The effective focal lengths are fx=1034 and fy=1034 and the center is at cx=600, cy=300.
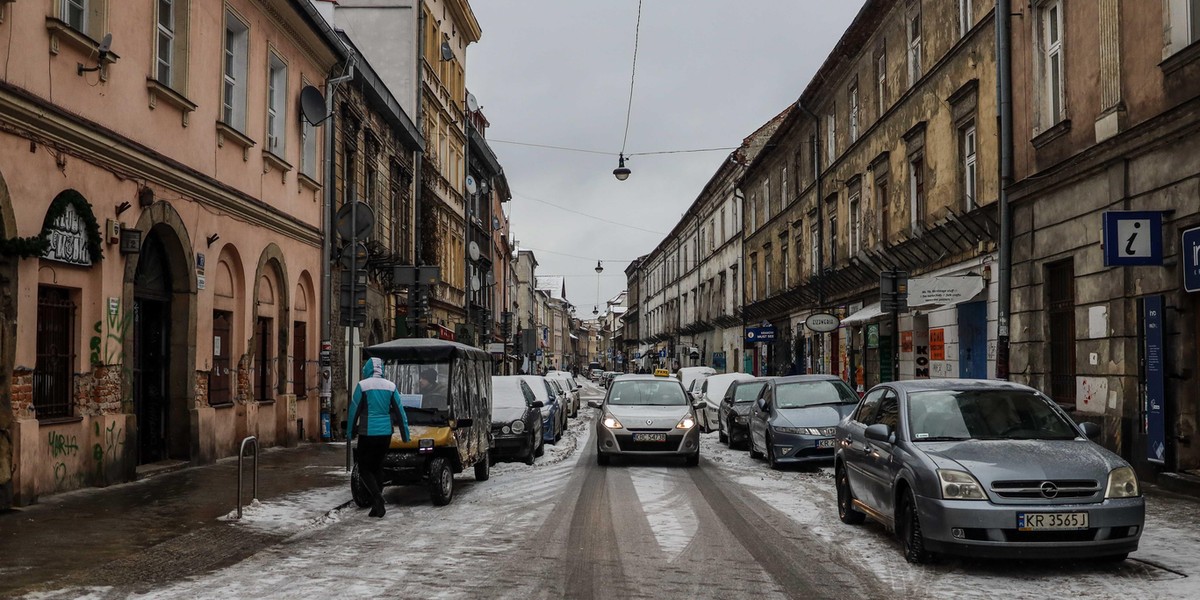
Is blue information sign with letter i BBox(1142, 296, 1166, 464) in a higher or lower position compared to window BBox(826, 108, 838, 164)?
lower

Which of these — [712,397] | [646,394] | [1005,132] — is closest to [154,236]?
[646,394]

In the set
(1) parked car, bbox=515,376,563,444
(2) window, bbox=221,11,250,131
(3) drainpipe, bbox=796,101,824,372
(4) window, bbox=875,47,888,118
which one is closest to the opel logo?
(2) window, bbox=221,11,250,131

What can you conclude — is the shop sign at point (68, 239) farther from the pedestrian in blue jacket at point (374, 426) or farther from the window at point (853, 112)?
the window at point (853, 112)

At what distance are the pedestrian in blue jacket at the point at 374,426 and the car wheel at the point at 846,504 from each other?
4.66 m

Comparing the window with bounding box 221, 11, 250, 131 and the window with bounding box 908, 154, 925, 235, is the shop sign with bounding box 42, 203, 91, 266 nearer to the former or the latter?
the window with bounding box 221, 11, 250, 131

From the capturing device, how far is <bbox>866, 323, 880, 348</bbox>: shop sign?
26750mm

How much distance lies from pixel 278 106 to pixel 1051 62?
1350cm

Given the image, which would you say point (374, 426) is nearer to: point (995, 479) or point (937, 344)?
point (995, 479)

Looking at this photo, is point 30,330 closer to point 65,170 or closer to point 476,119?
point 65,170

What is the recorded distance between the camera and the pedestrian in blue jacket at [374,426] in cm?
1092

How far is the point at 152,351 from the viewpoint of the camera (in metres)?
14.8

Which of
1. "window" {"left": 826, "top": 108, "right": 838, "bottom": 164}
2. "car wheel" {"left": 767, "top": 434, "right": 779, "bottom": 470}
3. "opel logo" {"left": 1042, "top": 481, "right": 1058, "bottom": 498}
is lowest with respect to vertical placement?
"car wheel" {"left": 767, "top": 434, "right": 779, "bottom": 470}

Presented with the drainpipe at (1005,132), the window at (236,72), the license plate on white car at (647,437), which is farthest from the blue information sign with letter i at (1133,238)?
the window at (236,72)

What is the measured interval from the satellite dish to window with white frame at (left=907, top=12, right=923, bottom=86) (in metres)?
12.9
